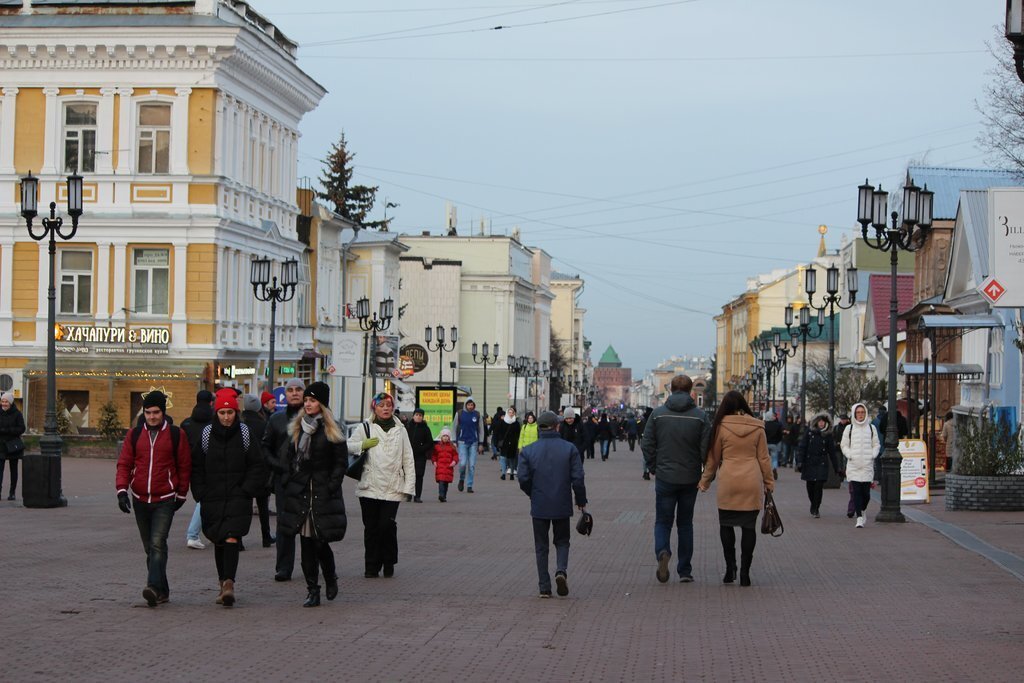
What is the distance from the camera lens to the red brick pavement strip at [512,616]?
32.5 ft

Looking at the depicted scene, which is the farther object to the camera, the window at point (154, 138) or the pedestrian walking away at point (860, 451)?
the window at point (154, 138)

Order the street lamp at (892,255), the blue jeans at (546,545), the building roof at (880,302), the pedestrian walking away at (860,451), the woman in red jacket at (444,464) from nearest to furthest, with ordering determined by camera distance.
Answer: the blue jeans at (546,545)
the pedestrian walking away at (860,451)
the street lamp at (892,255)
the woman in red jacket at (444,464)
the building roof at (880,302)

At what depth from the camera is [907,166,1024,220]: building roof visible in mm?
52500

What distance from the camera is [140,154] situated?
4403 cm

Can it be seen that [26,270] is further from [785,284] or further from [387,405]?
[785,284]

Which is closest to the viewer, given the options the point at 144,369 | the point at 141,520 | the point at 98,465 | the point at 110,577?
the point at 141,520

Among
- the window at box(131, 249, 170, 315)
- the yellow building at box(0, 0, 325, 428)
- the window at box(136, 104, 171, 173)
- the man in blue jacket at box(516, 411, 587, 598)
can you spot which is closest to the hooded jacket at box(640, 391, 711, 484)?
the man in blue jacket at box(516, 411, 587, 598)

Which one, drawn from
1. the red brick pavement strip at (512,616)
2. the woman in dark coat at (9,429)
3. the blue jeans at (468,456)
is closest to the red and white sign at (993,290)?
the red brick pavement strip at (512,616)

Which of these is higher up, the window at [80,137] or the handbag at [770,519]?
the window at [80,137]

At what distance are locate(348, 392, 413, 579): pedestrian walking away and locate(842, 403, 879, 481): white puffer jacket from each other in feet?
31.9

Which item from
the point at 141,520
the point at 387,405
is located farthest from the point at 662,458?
the point at 141,520

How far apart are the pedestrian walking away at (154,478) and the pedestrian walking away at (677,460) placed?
4630 millimetres

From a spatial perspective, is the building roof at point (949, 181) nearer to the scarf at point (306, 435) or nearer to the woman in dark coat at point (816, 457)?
the woman in dark coat at point (816, 457)

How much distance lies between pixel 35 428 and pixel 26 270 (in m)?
4.55
